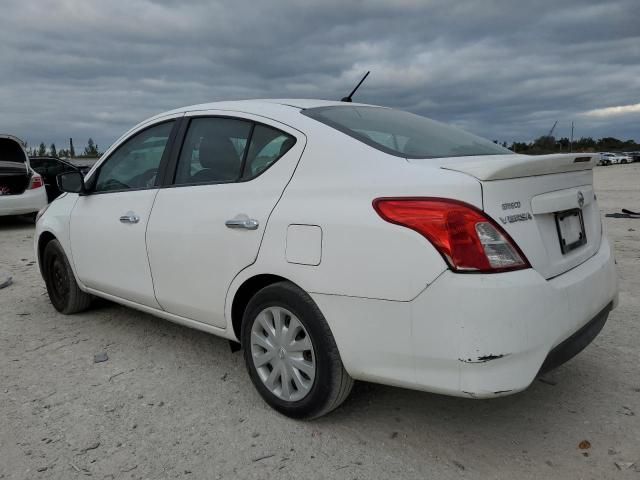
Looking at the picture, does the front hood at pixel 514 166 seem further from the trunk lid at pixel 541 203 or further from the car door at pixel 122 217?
the car door at pixel 122 217

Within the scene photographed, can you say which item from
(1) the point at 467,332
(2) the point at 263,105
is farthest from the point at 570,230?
(2) the point at 263,105

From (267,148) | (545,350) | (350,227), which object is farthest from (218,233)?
(545,350)

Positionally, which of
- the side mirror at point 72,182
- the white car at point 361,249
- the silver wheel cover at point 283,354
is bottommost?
the silver wheel cover at point 283,354

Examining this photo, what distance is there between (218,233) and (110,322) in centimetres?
207

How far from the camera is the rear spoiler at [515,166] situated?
2.26 meters

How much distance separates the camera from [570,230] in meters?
2.65

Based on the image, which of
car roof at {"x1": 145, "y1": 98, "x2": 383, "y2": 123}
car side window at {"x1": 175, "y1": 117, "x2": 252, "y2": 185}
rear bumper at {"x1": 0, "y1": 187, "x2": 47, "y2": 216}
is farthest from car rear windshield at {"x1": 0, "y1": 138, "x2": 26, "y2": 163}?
car side window at {"x1": 175, "y1": 117, "x2": 252, "y2": 185}

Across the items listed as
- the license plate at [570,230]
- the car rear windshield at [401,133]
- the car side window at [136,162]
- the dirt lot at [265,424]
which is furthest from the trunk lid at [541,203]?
the car side window at [136,162]

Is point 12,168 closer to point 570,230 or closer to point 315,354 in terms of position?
point 315,354

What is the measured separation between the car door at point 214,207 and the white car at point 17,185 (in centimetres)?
895

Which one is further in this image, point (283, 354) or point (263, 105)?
point (263, 105)

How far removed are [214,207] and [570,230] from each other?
1809mm

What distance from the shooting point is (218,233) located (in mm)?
3025

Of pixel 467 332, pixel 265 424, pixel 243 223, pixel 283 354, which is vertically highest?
pixel 243 223
